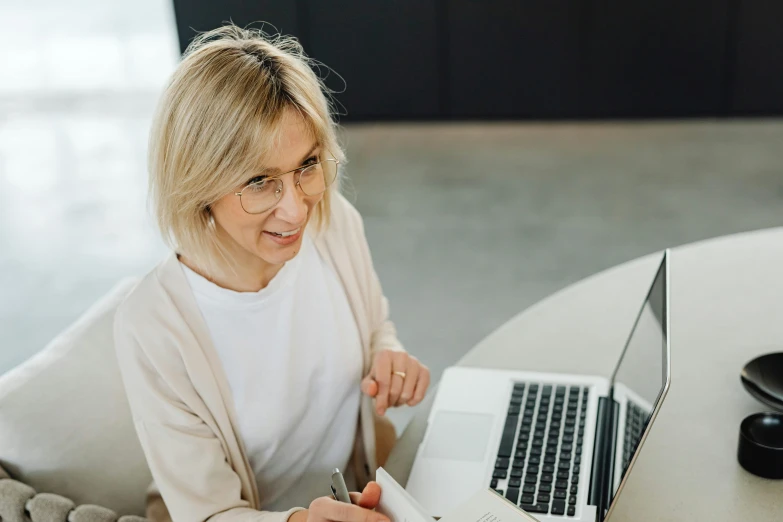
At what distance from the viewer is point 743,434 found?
125 centimetres

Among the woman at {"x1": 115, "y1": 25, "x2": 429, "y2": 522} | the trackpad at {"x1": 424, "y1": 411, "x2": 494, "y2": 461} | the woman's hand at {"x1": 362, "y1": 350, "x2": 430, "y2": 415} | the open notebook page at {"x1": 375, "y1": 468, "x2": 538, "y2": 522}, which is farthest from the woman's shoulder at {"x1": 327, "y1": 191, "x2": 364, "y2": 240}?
the open notebook page at {"x1": 375, "y1": 468, "x2": 538, "y2": 522}

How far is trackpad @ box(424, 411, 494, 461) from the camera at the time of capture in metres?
1.33

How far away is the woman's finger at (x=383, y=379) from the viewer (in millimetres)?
1430

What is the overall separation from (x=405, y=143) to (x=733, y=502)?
3807mm

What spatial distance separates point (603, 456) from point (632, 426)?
0.06 meters

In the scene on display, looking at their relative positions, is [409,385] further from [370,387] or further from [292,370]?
[292,370]

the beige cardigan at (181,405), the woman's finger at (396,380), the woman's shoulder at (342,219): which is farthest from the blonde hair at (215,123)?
the woman's finger at (396,380)

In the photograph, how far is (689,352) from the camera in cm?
151

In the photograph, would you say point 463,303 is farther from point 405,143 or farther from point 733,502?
point 733,502

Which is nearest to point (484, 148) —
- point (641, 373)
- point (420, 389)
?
point (420, 389)

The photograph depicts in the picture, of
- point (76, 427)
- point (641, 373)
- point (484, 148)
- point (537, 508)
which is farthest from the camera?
point (484, 148)

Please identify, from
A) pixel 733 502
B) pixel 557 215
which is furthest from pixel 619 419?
pixel 557 215

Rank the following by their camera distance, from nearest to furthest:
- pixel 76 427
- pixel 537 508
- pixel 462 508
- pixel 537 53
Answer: pixel 462 508 → pixel 537 508 → pixel 76 427 → pixel 537 53

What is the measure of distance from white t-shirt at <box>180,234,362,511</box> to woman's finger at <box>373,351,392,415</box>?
97mm
